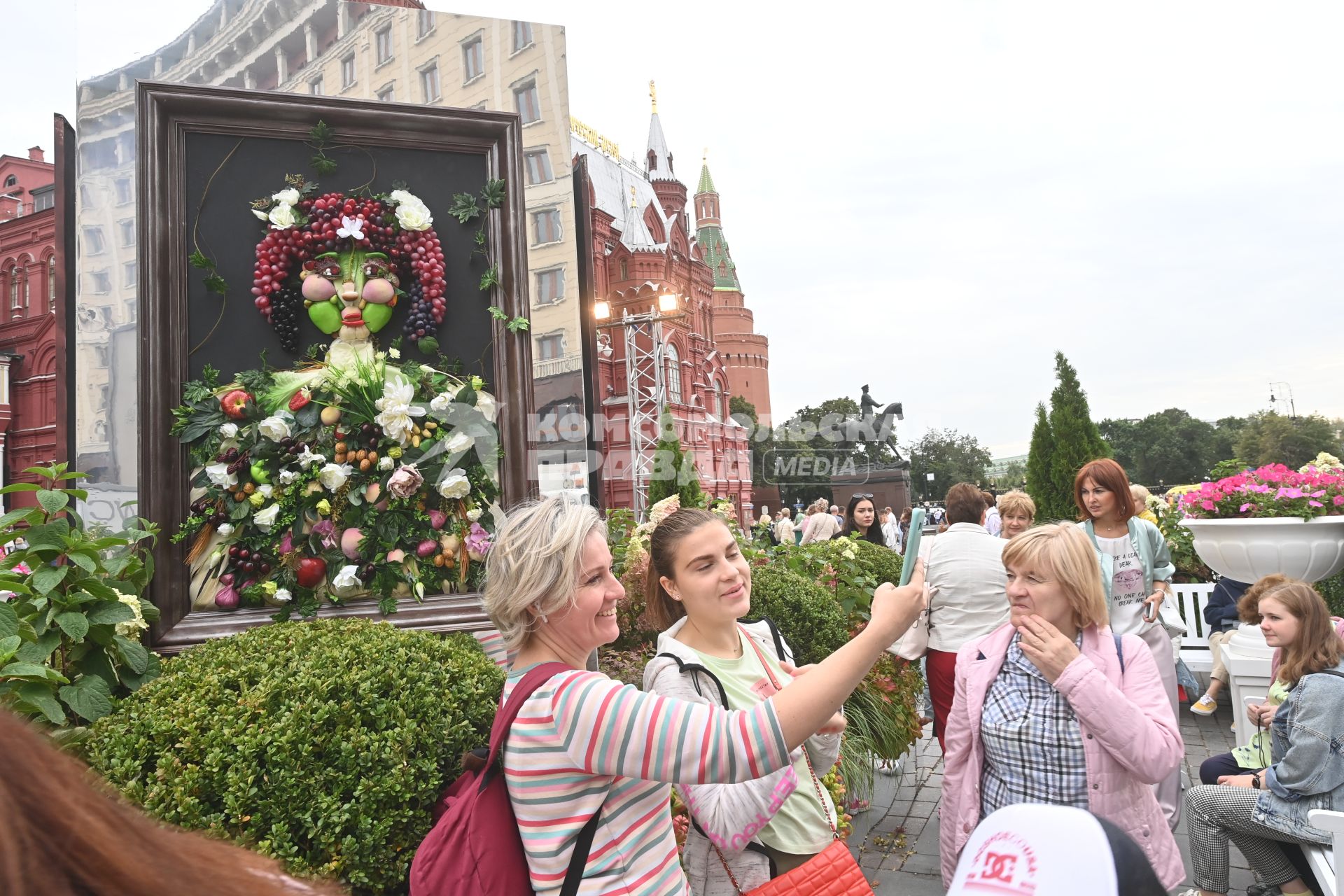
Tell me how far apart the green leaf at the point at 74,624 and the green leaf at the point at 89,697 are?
14cm

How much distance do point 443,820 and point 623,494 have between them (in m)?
32.2

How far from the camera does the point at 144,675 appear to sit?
9.23 feet

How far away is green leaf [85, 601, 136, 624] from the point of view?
2.62m

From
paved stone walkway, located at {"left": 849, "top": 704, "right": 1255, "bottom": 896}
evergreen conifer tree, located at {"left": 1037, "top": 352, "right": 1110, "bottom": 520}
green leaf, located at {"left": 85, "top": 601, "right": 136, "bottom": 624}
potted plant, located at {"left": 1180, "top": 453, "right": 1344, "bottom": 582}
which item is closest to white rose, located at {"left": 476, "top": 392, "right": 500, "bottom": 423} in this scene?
green leaf, located at {"left": 85, "top": 601, "right": 136, "bottom": 624}

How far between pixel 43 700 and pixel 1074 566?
3.25 m

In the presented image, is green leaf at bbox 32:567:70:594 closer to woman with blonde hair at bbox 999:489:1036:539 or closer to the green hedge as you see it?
the green hedge

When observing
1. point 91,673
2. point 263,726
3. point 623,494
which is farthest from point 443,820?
point 623,494

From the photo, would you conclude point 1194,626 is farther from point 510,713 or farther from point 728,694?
point 510,713

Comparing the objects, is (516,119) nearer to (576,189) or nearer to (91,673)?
(576,189)

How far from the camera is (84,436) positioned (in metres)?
3.32

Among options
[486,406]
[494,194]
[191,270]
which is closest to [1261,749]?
[486,406]

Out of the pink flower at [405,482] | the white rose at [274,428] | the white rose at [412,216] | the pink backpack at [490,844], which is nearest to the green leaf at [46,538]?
the white rose at [274,428]

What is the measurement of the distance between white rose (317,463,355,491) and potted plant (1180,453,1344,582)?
575cm

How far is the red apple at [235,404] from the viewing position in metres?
3.48
